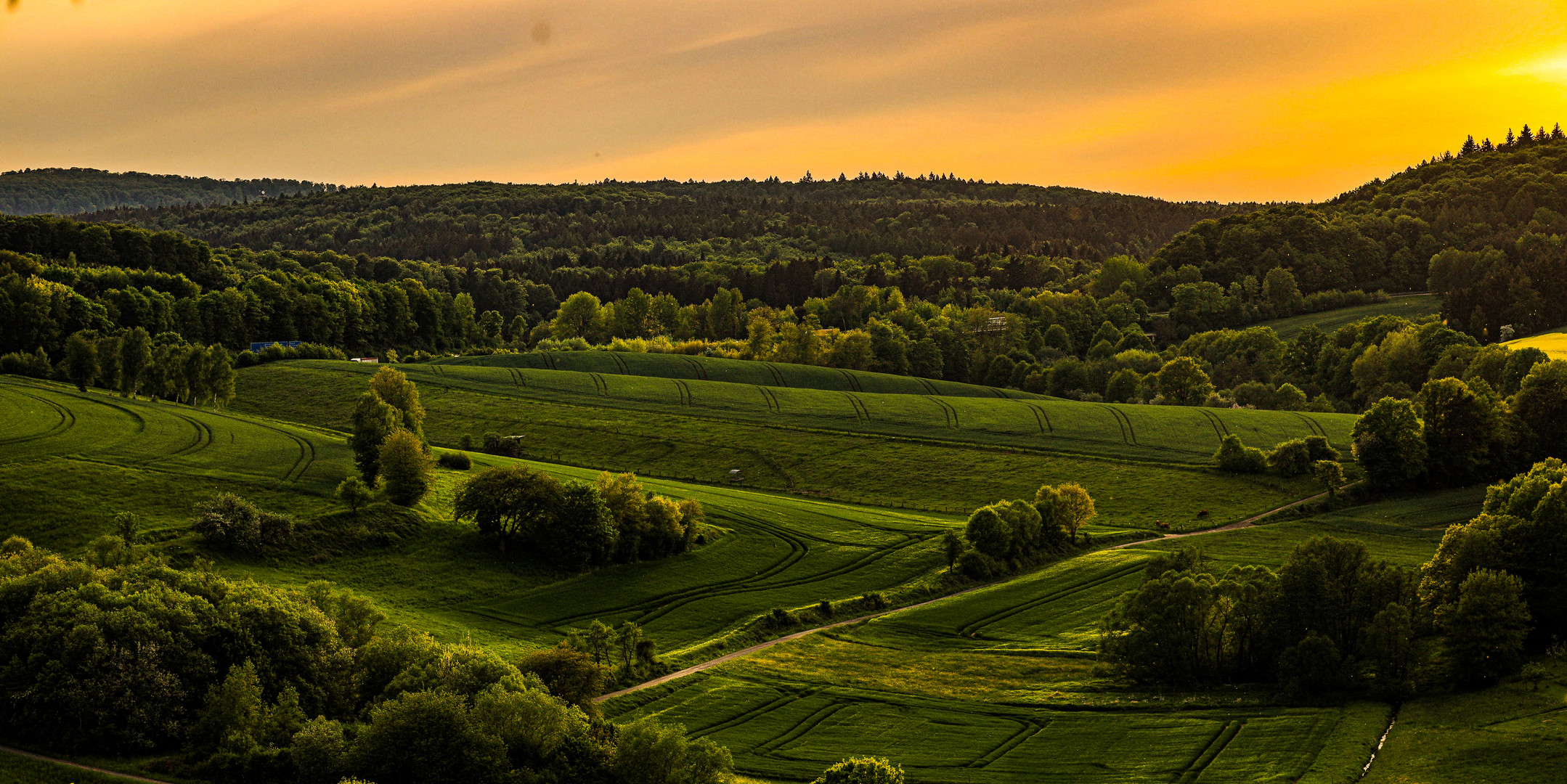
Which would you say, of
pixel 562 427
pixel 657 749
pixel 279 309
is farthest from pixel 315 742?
pixel 279 309

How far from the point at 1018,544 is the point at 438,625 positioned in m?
45.0

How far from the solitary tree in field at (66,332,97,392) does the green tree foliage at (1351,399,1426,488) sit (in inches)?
5004

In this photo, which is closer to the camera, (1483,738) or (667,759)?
(667,759)

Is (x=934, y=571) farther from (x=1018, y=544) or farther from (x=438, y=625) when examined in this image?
(x=438, y=625)

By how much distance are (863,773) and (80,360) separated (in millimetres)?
110200

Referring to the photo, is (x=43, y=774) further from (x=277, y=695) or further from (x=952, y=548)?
(x=952, y=548)

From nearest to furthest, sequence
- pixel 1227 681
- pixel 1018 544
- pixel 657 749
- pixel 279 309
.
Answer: pixel 657 749
pixel 1227 681
pixel 1018 544
pixel 279 309

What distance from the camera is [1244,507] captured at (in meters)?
106

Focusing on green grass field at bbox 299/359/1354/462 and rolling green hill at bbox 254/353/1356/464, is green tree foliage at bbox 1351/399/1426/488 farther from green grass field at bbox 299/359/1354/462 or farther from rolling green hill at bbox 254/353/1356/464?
green grass field at bbox 299/359/1354/462

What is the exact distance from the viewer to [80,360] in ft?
407

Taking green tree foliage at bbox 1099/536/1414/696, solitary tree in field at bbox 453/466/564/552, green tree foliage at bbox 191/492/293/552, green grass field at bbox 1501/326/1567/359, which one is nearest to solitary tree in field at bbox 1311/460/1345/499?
green tree foliage at bbox 1099/536/1414/696

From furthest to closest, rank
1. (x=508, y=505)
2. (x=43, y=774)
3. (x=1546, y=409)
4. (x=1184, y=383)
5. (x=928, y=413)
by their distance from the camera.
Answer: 1. (x=1184, y=383)
2. (x=928, y=413)
3. (x=1546, y=409)
4. (x=508, y=505)
5. (x=43, y=774)

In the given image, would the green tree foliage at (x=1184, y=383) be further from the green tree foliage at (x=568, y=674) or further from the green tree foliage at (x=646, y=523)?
the green tree foliage at (x=568, y=674)

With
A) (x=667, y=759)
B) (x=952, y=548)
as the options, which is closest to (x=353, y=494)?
(x=952, y=548)
